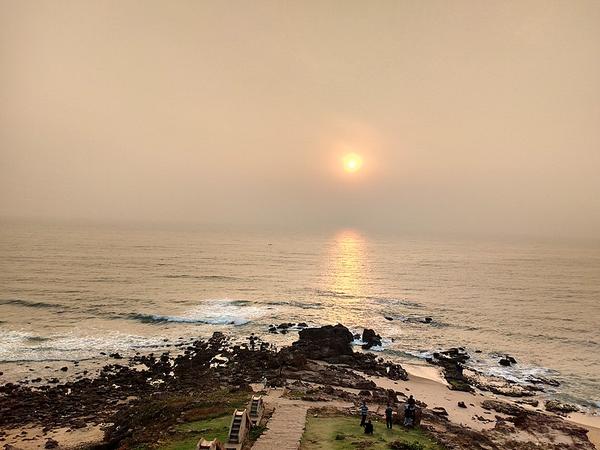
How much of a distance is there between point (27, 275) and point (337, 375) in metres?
80.9

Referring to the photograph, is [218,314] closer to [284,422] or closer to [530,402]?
[284,422]

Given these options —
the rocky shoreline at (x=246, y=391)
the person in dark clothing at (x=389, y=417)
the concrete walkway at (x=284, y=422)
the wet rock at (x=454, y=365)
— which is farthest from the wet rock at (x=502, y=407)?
the person in dark clothing at (x=389, y=417)

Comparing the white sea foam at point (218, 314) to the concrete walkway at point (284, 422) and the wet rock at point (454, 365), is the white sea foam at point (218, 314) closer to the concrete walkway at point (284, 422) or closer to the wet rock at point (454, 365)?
the wet rock at point (454, 365)

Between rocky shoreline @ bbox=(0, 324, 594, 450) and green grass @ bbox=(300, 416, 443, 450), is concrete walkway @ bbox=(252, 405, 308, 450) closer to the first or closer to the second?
green grass @ bbox=(300, 416, 443, 450)

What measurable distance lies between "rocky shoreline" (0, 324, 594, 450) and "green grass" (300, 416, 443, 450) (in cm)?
192

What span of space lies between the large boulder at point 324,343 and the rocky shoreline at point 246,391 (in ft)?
0.53

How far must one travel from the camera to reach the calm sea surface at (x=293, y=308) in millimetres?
48969

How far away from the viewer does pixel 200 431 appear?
22969 millimetres

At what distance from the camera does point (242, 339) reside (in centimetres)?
5338

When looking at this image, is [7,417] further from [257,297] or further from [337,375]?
[257,297]

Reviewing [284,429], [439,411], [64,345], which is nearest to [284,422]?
[284,429]

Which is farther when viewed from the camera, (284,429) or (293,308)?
(293,308)

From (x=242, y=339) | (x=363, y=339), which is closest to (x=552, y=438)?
(x=363, y=339)

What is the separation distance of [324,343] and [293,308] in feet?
84.5
